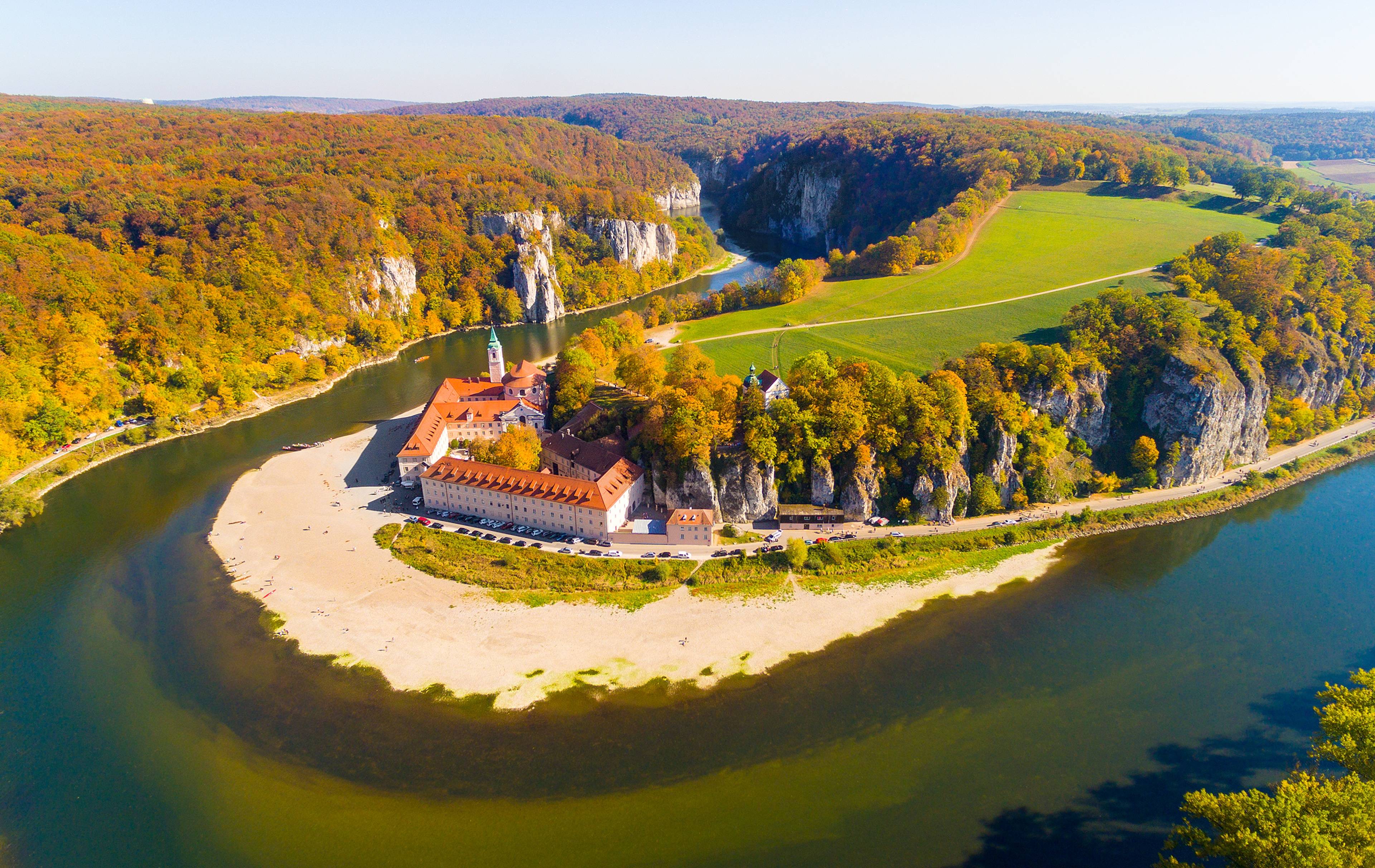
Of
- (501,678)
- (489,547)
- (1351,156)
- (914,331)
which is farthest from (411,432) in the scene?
(1351,156)

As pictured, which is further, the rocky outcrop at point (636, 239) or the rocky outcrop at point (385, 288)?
the rocky outcrop at point (636, 239)

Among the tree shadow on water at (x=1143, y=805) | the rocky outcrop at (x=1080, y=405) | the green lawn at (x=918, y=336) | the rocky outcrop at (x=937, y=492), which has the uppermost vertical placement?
the green lawn at (x=918, y=336)

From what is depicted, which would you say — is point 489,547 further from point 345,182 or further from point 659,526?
point 345,182

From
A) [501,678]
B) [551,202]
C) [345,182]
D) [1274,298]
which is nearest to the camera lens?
[501,678]

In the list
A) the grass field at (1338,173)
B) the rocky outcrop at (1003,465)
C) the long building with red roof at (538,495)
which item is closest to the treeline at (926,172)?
the grass field at (1338,173)

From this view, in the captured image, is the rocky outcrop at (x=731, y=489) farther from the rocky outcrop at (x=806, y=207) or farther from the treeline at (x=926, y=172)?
the rocky outcrop at (x=806, y=207)

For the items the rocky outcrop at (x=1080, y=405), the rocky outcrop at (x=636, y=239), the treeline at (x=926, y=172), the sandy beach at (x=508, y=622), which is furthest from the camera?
the rocky outcrop at (x=636, y=239)

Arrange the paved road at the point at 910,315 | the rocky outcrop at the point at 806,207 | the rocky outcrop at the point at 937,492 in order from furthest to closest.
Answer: the rocky outcrop at the point at 806,207
the paved road at the point at 910,315
the rocky outcrop at the point at 937,492

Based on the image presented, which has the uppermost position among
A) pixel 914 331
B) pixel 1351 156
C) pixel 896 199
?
pixel 1351 156

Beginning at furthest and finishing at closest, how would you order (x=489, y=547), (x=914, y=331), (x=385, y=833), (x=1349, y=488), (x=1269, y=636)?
(x=914, y=331) < (x=1349, y=488) < (x=489, y=547) < (x=1269, y=636) < (x=385, y=833)
